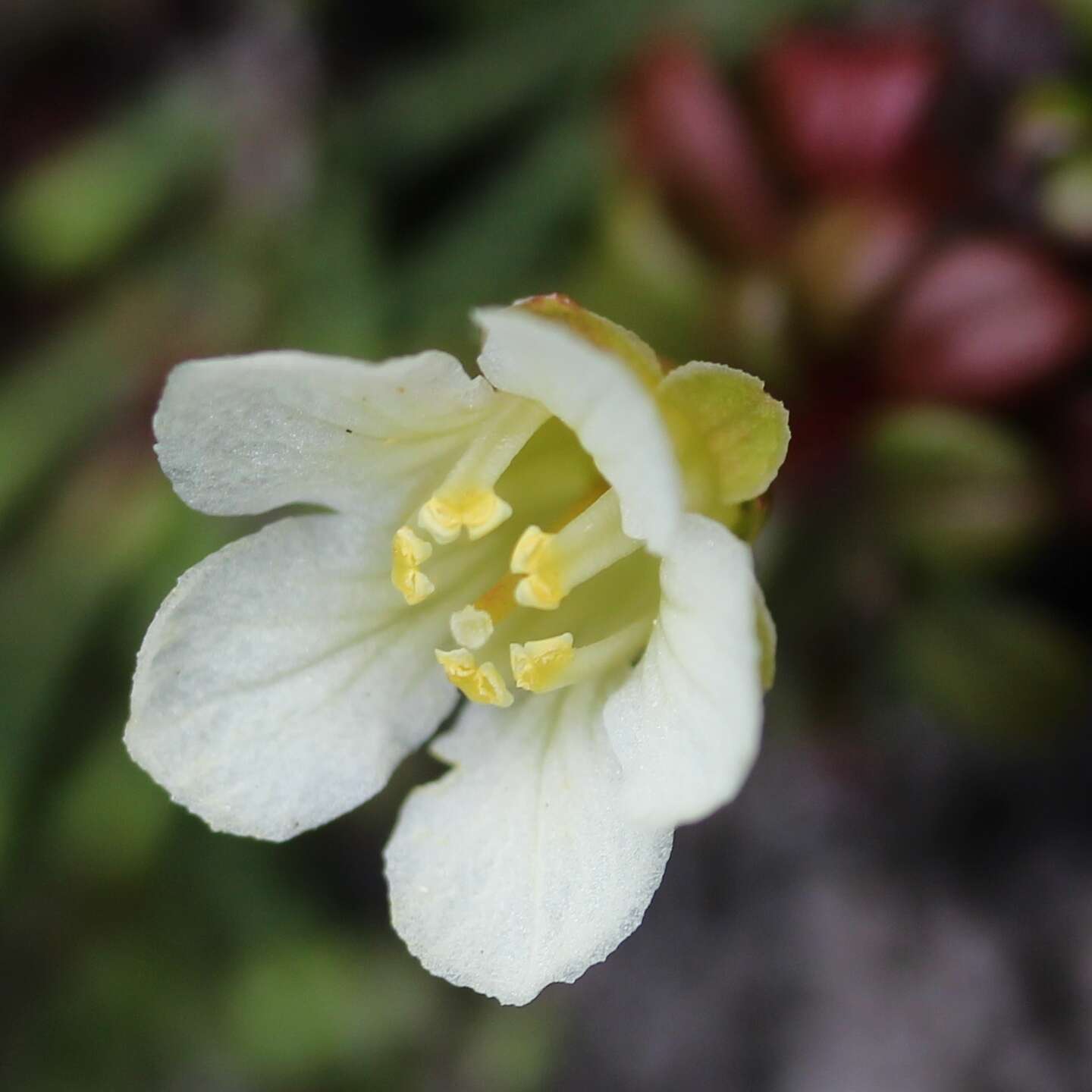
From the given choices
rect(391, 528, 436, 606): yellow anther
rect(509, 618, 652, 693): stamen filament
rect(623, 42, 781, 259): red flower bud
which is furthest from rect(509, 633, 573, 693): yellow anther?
rect(623, 42, 781, 259): red flower bud

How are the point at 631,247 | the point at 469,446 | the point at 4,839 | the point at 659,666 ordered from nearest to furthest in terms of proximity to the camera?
the point at 659,666 < the point at 469,446 < the point at 631,247 < the point at 4,839

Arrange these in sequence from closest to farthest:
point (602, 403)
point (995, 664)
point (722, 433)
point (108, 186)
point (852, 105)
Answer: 1. point (602, 403)
2. point (722, 433)
3. point (852, 105)
4. point (995, 664)
5. point (108, 186)

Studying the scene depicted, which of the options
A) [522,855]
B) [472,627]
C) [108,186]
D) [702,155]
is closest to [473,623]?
[472,627]

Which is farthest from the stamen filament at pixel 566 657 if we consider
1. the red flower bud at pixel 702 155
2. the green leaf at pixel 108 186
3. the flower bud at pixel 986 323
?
the green leaf at pixel 108 186

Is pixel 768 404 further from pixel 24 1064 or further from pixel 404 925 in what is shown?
pixel 24 1064

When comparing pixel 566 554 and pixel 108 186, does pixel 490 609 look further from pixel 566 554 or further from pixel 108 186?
pixel 108 186

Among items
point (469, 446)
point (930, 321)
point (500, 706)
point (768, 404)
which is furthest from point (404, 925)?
point (930, 321)
